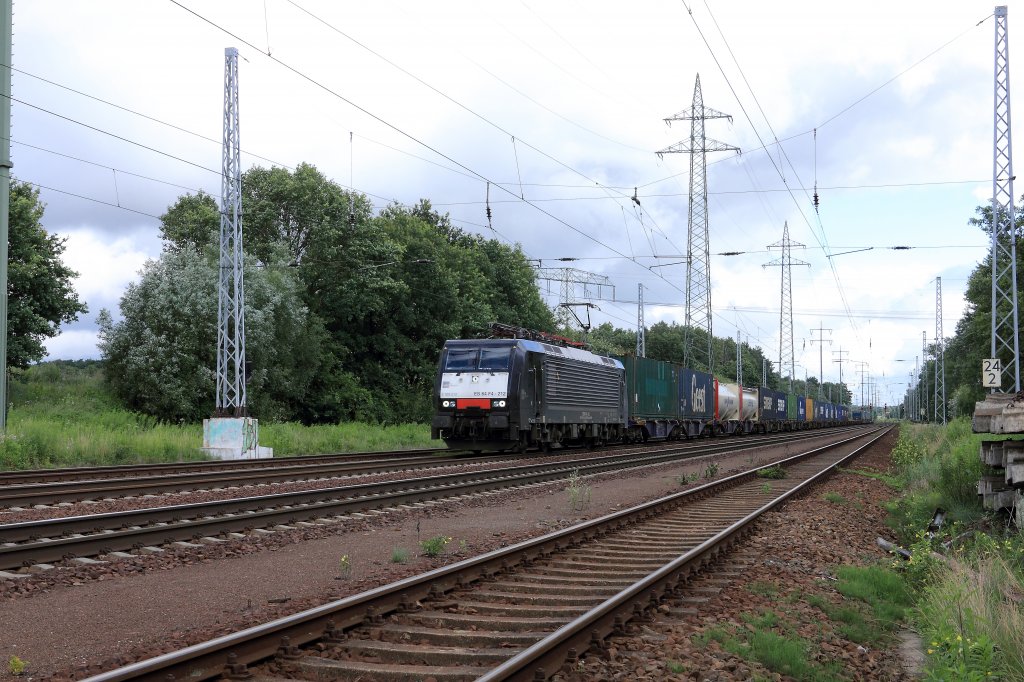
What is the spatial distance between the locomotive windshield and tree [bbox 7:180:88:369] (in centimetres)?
1749

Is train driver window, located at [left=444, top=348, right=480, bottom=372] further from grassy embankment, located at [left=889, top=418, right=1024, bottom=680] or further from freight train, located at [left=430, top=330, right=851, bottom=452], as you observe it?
grassy embankment, located at [left=889, top=418, right=1024, bottom=680]

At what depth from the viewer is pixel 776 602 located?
25.9ft

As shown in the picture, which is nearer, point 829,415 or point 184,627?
point 184,627

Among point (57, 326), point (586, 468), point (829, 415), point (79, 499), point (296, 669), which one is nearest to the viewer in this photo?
point (296, 669)

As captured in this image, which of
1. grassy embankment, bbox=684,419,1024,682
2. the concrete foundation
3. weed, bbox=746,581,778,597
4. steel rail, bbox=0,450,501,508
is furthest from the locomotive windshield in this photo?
weed, bbox=746,581,778,597

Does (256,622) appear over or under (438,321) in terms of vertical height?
under

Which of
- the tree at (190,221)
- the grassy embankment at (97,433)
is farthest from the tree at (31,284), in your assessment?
the tree at (190,221)

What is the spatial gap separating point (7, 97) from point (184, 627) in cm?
1769

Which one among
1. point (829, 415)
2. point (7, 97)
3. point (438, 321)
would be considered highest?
point (7, 97)

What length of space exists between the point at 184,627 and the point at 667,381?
111ft

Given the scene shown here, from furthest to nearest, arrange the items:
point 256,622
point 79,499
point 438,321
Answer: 1. point 438,321
2. point 79,499
3. point 256,622

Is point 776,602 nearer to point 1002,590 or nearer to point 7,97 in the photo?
point 1002,590

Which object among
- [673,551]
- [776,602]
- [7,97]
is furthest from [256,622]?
[7,97]

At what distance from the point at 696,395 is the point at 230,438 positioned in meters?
25.9
